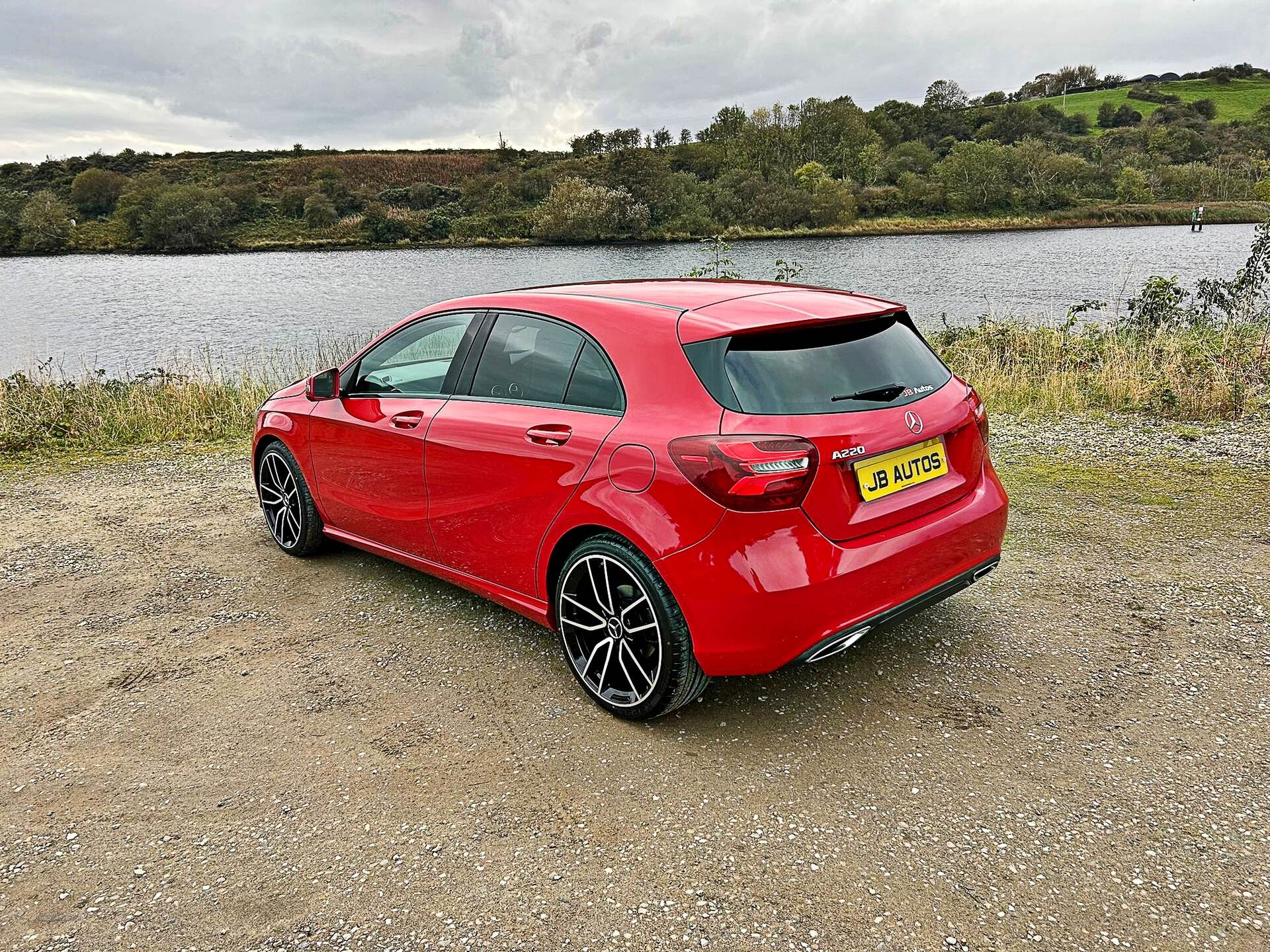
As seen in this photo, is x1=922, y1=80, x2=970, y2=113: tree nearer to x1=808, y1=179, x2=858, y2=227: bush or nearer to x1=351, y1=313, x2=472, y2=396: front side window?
x1=808, y1=179, x2=858, y2=227: bush

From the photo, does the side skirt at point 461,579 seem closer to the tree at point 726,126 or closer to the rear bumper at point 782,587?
the rear bumper at point 782,587

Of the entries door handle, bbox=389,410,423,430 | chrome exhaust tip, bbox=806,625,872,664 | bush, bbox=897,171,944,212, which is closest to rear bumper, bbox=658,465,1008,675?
chrome exhaust tip, bbox=806,625,872,664

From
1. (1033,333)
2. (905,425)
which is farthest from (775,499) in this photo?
(1033,333)

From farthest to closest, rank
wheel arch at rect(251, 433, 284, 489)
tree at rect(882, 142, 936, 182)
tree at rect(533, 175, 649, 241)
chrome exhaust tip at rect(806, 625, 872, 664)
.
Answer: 1. tree at rect(882, 142, 936, 182)
2. tree at rect(533, 175, 649, 241)
3. wheel arch at rect(251, 433, 284, 489)
4. chrome exhaust tip at rect(806, 625, 872, 664)

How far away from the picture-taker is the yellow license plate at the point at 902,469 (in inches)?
115

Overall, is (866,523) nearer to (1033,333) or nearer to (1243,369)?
(1243,369)

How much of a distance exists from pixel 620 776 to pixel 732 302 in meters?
1.78

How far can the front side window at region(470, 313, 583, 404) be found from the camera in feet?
11.2

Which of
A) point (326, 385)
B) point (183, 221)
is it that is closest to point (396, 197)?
point (183, 221)

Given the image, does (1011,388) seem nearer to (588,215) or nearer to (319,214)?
(588,215)

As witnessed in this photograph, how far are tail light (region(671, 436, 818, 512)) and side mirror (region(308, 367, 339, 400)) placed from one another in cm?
260

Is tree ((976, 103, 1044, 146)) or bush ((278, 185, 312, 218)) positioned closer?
bush ((278, 185, 312, 218))

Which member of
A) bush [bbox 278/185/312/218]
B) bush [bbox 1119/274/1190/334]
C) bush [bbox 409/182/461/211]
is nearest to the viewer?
bush [bbox 1119/274/1190/334]

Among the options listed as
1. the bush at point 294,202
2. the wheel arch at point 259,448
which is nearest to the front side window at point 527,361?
the wheel arch at point 259,448
